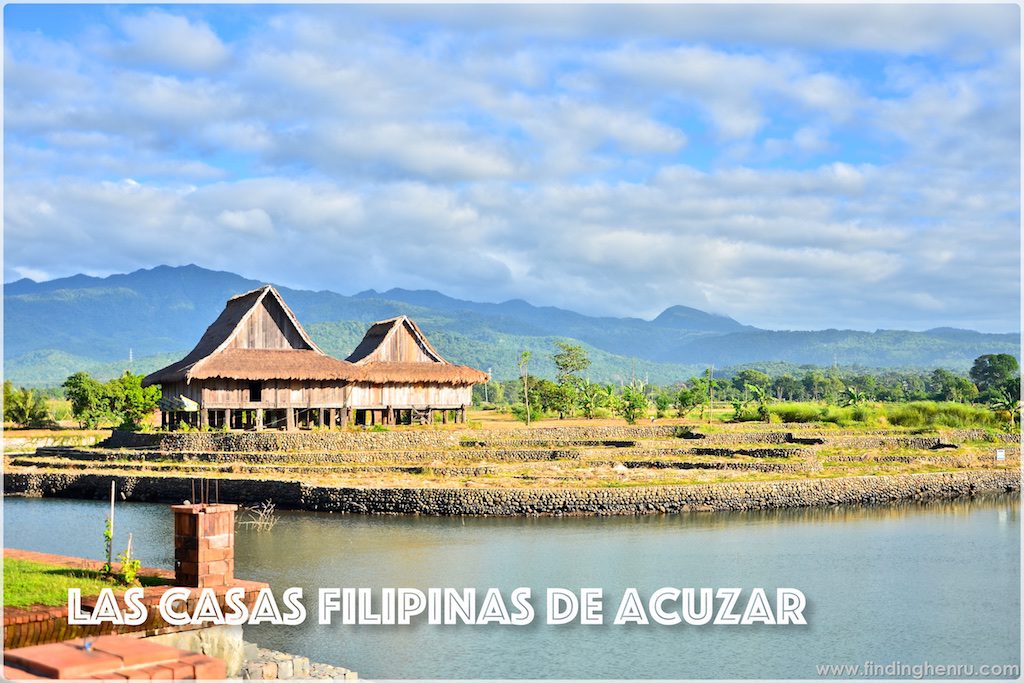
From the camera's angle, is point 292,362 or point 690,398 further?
point 690,398

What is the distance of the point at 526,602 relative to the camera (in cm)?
2050

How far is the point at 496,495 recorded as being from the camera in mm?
31781

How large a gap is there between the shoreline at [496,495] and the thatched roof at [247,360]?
7400 mm

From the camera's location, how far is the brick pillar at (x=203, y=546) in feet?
44.9

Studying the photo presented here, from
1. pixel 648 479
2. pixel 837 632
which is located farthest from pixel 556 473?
pixel 837 632

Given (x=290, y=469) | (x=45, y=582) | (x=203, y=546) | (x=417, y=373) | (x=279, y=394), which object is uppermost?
(x=417, y=373)

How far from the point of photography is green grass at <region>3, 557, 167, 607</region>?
42.5ft

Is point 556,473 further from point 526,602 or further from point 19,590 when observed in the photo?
point 19,590

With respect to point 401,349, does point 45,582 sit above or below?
below

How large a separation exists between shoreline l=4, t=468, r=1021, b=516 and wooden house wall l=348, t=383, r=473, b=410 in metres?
14.3

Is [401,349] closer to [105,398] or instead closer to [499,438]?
[499,438]

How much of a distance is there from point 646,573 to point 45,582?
44.3ft

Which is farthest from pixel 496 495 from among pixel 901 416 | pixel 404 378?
pixel 901 416

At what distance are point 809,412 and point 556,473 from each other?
36.5 metres
